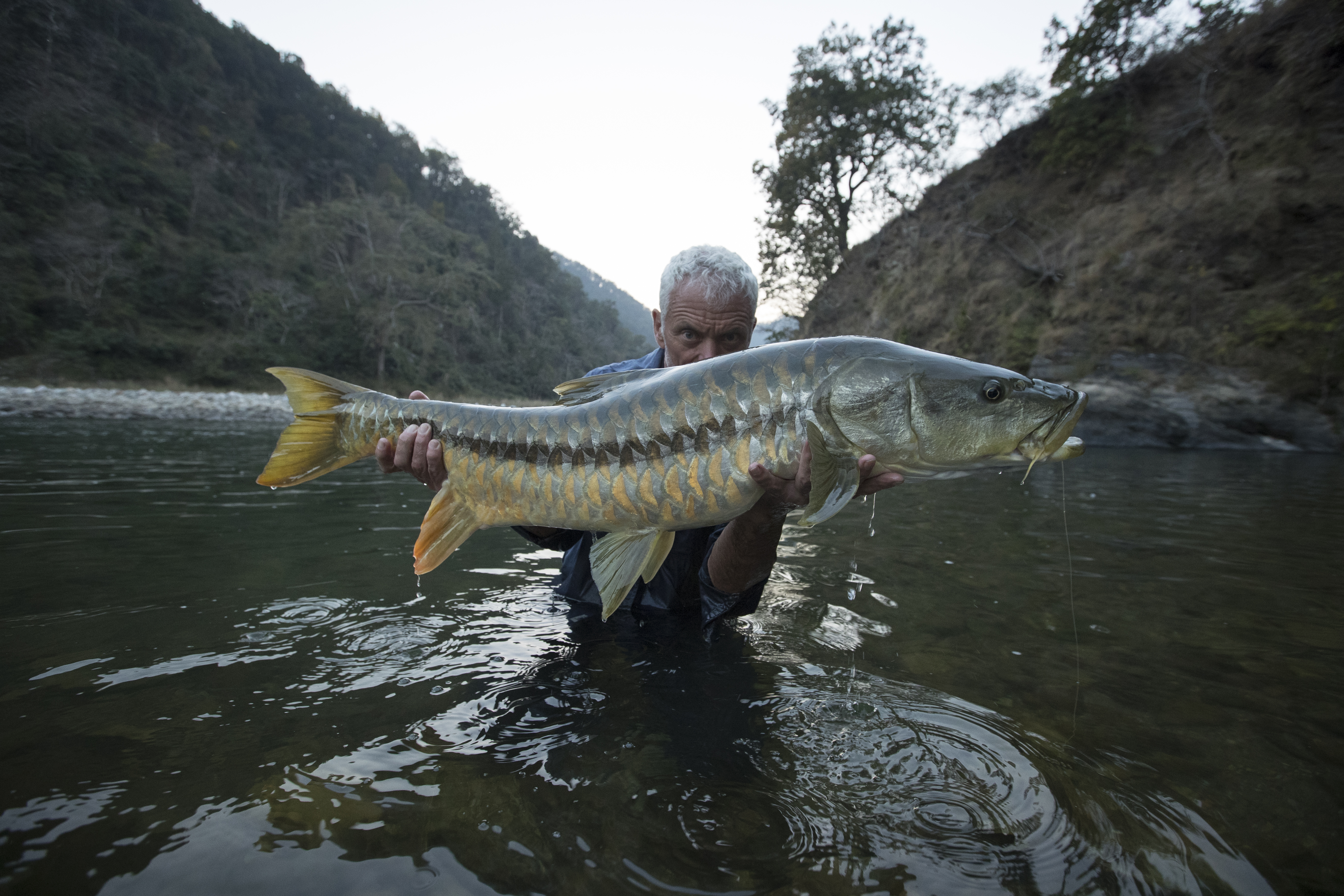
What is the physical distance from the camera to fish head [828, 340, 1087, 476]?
227 centimetres

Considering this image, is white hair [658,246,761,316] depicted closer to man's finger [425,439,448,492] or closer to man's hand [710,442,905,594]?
man's hand [710,442,905,594]

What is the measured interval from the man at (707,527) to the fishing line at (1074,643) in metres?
1.34

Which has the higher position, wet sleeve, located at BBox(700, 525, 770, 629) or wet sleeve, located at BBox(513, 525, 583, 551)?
wet sleeve, located at BBox(513, 525, 583, 551)

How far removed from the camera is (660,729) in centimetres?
253

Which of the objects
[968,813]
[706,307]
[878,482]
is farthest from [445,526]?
[968,813]

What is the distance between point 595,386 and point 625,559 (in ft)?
2.51

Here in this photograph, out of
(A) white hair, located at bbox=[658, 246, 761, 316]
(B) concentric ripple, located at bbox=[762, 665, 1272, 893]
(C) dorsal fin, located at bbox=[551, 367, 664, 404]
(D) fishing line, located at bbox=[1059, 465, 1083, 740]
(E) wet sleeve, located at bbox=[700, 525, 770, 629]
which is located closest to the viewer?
(B) concentric ripple, located at bbox=[762, 665, 1272, 893]

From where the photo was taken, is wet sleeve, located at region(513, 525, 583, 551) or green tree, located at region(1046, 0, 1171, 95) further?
green tree, located at region(1046, 0, 1171, 95)

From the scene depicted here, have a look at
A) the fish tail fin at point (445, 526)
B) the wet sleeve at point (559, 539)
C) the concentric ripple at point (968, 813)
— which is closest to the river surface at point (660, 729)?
the concentric ripple at point (968, 813)

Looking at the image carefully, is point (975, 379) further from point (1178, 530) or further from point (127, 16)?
point (127, 16)

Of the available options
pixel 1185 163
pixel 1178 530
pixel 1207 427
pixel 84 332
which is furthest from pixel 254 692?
pixel 84 332

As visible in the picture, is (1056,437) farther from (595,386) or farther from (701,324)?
(701,324)

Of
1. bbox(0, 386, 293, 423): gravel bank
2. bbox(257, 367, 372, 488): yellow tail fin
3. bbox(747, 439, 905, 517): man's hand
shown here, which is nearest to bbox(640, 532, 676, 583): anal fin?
bbox(747, 439, 905, 517): man's hand

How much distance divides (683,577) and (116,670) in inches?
101
